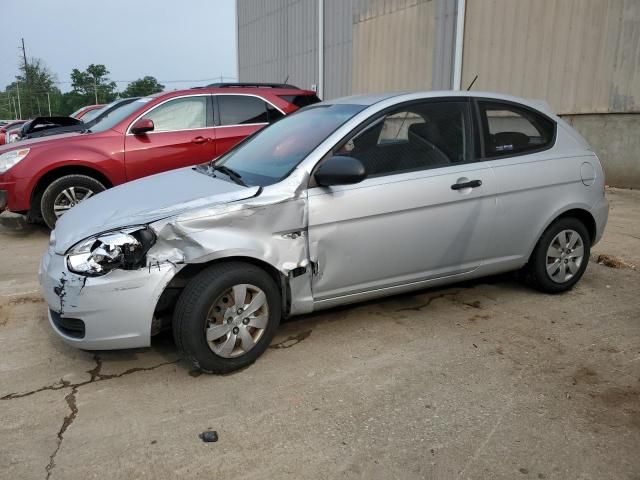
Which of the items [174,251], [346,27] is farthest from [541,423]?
[346,27]

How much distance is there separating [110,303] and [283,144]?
1586mm

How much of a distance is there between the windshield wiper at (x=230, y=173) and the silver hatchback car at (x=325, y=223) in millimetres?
23

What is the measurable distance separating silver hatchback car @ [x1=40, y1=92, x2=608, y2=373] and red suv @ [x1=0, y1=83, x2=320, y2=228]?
2654 mm

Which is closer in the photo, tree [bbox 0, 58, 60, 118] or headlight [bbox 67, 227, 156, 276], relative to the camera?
headlight [bbox 67, 227, 156, 276]

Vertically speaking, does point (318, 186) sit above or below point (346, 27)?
below

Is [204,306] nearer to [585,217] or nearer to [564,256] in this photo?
[564,256]

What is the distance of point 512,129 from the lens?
4.05 metres

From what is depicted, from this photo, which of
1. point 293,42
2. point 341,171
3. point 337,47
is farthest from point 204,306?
point 293,42

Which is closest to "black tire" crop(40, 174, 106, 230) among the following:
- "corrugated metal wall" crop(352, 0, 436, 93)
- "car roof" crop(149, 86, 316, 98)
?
"car roof" crop(149, 86, 316, 98)

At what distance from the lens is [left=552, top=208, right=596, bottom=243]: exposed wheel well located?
4.21 meters

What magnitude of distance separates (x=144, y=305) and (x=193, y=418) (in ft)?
2.12

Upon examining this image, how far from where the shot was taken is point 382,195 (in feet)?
11.1

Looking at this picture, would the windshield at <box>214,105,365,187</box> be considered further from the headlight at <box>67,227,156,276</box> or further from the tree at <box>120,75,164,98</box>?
the tree at <box>120,75,164,98</box>

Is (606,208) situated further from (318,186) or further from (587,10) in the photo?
(587,10)
